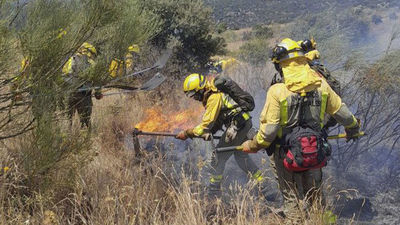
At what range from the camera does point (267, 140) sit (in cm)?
298

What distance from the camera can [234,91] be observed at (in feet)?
13.5

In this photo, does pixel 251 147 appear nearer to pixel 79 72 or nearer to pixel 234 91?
pixel 234 91

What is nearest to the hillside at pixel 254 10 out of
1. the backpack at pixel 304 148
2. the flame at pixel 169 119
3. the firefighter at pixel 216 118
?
the flame at pixel 169 119

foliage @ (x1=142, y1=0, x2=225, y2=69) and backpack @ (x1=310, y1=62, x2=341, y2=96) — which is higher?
foliage @ (x1=142, y1=0, x2=225, y2=69)

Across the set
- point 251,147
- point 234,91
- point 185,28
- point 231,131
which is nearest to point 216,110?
point 234,91

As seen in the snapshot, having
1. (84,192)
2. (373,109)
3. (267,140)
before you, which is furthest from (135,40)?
(373,109)

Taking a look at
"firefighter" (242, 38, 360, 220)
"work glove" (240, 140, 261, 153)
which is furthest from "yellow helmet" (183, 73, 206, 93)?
"firefighter" (242, 38, 360, 220)

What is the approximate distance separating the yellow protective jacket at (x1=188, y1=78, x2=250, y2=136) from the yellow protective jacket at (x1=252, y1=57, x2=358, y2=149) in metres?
1.12

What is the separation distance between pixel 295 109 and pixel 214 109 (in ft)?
4.42

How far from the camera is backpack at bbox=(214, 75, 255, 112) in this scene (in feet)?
13.3

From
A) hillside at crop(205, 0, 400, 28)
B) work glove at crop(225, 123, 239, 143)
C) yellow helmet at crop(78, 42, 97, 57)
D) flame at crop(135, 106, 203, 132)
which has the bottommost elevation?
flame at crop(135, 106, 203, 132)

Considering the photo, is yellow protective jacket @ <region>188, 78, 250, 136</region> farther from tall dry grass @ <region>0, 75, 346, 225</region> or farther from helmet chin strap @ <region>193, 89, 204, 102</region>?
tall dry grass @ <region>0, 75, 346, 225</region>

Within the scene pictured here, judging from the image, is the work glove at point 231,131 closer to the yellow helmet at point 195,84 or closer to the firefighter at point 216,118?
the firefighter at point 216,118

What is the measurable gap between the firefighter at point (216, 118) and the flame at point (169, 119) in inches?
82.2
